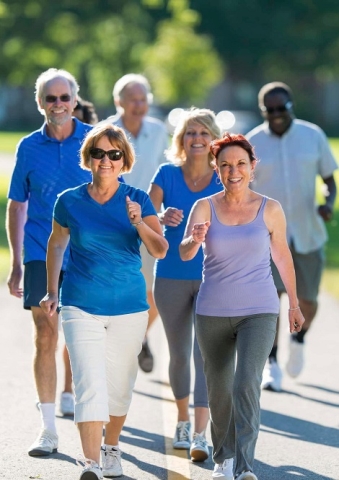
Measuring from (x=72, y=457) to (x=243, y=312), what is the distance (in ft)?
4.88

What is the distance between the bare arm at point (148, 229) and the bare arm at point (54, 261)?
1.43 feet

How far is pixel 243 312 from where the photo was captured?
20.7 ft

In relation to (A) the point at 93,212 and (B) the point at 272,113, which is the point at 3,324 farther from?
(A) the point at 93,212

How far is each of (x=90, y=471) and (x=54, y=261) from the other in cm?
113

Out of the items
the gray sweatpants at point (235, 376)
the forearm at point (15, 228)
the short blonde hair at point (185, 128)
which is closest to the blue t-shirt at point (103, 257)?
the gray sweatpants at point (235, 376)

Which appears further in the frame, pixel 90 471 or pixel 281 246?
pixel 281 246

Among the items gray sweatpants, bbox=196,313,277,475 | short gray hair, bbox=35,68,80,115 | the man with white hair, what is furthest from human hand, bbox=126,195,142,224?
the man with white hair

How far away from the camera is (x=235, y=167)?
6391mm

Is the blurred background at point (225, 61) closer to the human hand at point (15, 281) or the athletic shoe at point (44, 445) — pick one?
the human hand at point (15, 281)

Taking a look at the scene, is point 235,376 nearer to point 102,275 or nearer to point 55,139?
point 102,275

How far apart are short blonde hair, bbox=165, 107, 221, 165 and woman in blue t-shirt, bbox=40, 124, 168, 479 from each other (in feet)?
3.71

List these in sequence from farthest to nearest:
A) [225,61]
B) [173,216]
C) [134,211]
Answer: [225,61] → [173,216] → [134,211]

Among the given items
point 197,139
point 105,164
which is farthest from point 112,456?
point 197,139

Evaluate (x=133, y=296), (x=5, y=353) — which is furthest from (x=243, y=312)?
(x=5, y=353)
